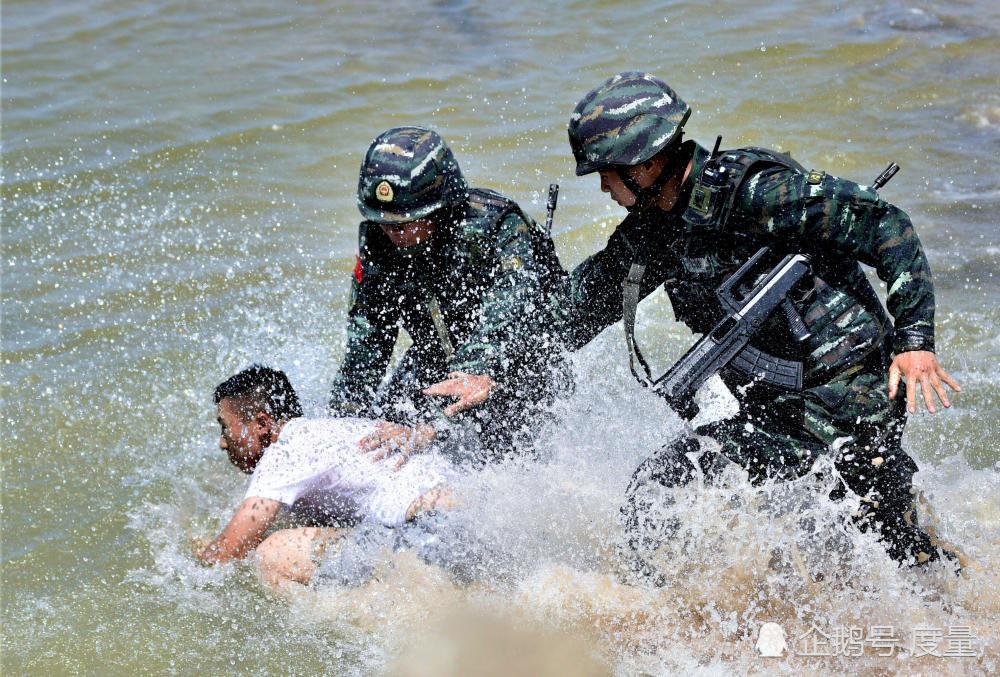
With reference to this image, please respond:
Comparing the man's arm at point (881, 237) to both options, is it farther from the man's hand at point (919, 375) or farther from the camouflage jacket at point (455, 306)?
the camouflage jacket at point (455, 306)

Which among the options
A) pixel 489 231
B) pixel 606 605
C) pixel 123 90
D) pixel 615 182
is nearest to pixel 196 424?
pixel 489 231

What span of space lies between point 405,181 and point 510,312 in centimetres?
70

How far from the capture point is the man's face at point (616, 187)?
11.7 feet

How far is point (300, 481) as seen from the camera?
409 centimetres

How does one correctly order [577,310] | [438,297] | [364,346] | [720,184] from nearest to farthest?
[720,184]
[577,310]
[438,297]
[364,346]

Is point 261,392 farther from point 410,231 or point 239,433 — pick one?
point 410,231

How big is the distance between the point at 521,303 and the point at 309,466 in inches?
42.6

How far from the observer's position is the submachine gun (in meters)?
3.44

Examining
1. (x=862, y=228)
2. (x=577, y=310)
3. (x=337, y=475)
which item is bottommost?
(x=337, y=475)

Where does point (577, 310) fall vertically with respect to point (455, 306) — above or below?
above

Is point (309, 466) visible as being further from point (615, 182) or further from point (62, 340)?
point (62, 340)

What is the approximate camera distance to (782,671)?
369 cm

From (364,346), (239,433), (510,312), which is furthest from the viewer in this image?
(364,346)

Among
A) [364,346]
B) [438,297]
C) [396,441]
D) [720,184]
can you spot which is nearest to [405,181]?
[438,297]
